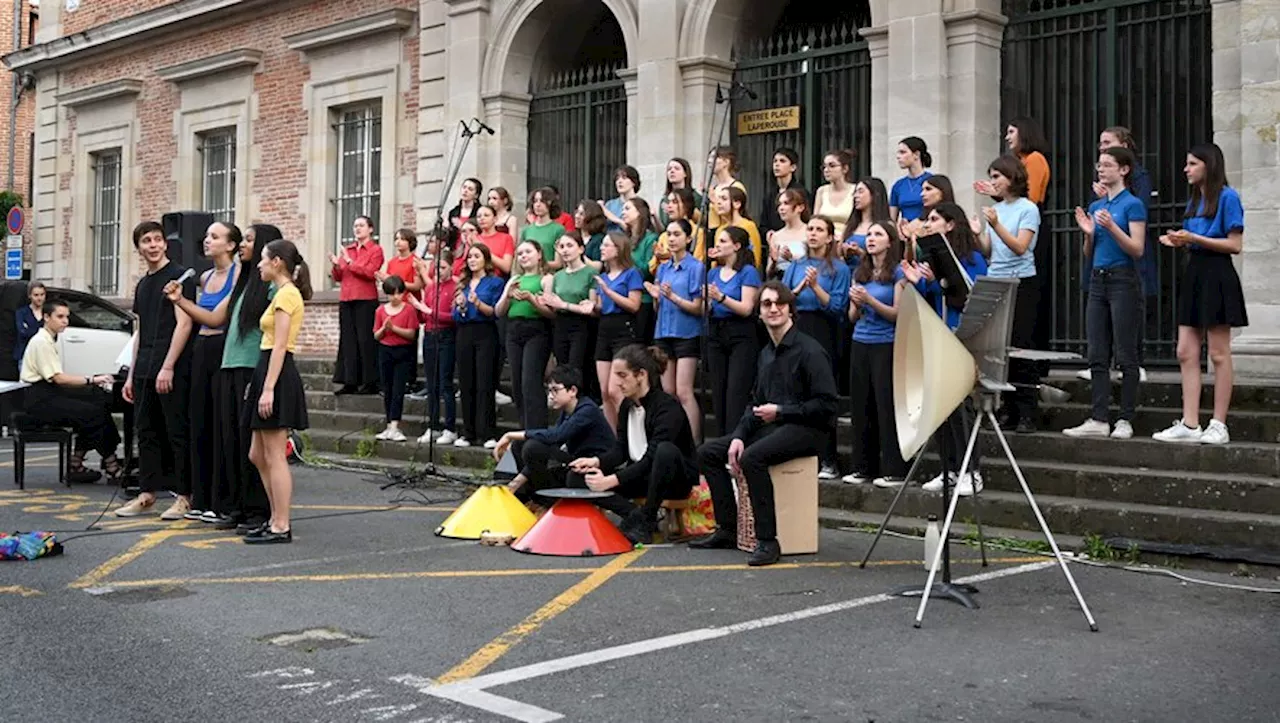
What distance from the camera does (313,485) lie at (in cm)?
1212

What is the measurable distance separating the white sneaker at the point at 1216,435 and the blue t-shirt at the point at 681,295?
141 inches

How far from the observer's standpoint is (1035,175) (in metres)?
10.2

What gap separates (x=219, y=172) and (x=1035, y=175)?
51.8 ft

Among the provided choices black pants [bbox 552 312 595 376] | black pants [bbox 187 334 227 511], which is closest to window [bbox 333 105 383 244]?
black pants [bbox 552 312 595 376]

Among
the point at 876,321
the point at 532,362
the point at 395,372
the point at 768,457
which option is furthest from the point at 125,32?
the point at 768,457

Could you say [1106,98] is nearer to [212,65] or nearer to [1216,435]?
[1216,435]

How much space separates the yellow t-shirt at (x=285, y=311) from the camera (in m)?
8.72

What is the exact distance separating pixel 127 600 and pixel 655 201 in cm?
902

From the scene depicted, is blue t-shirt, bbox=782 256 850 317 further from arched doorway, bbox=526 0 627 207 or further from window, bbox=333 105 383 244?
window, bbox=333 105 383 244

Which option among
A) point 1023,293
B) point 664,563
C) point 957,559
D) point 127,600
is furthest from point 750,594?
point 1023,293

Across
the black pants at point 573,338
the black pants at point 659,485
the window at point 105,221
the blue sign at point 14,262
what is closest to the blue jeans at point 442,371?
the black pants at point 573,338

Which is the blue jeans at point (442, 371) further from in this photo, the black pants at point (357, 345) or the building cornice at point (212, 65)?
the building cornice at point (212, 65)

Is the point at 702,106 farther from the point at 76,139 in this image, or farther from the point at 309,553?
the point at 76,139

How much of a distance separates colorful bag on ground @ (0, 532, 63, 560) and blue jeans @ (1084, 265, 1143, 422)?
6.73 m
